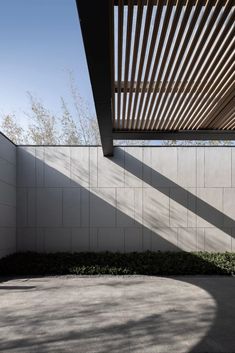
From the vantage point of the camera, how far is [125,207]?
440 inches

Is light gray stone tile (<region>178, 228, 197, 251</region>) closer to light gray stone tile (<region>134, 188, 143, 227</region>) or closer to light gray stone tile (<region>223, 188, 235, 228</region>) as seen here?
light gray stone tile (<region>223, 188, 235, 228</region>)

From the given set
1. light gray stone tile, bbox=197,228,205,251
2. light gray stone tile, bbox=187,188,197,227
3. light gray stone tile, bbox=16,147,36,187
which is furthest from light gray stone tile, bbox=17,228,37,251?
light gray stone tile, bbox=197,228,205,251

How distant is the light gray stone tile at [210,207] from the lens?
36.5 ft

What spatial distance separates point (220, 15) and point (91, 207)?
7.23 m

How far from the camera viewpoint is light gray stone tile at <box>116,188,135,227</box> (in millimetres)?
11133

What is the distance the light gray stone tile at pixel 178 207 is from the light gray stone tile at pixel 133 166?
988 mm

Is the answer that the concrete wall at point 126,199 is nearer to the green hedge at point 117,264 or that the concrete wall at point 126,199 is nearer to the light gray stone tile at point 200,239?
the light gray stone tile at point 200,239

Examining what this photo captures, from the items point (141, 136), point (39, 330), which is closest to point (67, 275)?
point (141, 136)

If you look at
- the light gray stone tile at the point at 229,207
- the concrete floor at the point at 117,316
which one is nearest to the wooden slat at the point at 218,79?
the light gray stone tile at the point at 229,207

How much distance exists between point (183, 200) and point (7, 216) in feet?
15.5

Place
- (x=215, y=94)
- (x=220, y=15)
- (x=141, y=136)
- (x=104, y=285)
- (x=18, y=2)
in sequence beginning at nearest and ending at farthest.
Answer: (x=220, y=15)
(x=18, y=2)
(x=215, y=94)
(x=104, y=285)
(x=141, y=136)

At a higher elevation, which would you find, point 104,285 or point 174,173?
point 174,173

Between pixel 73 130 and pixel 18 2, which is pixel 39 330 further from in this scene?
pixel 73 130

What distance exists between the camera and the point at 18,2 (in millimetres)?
6363
